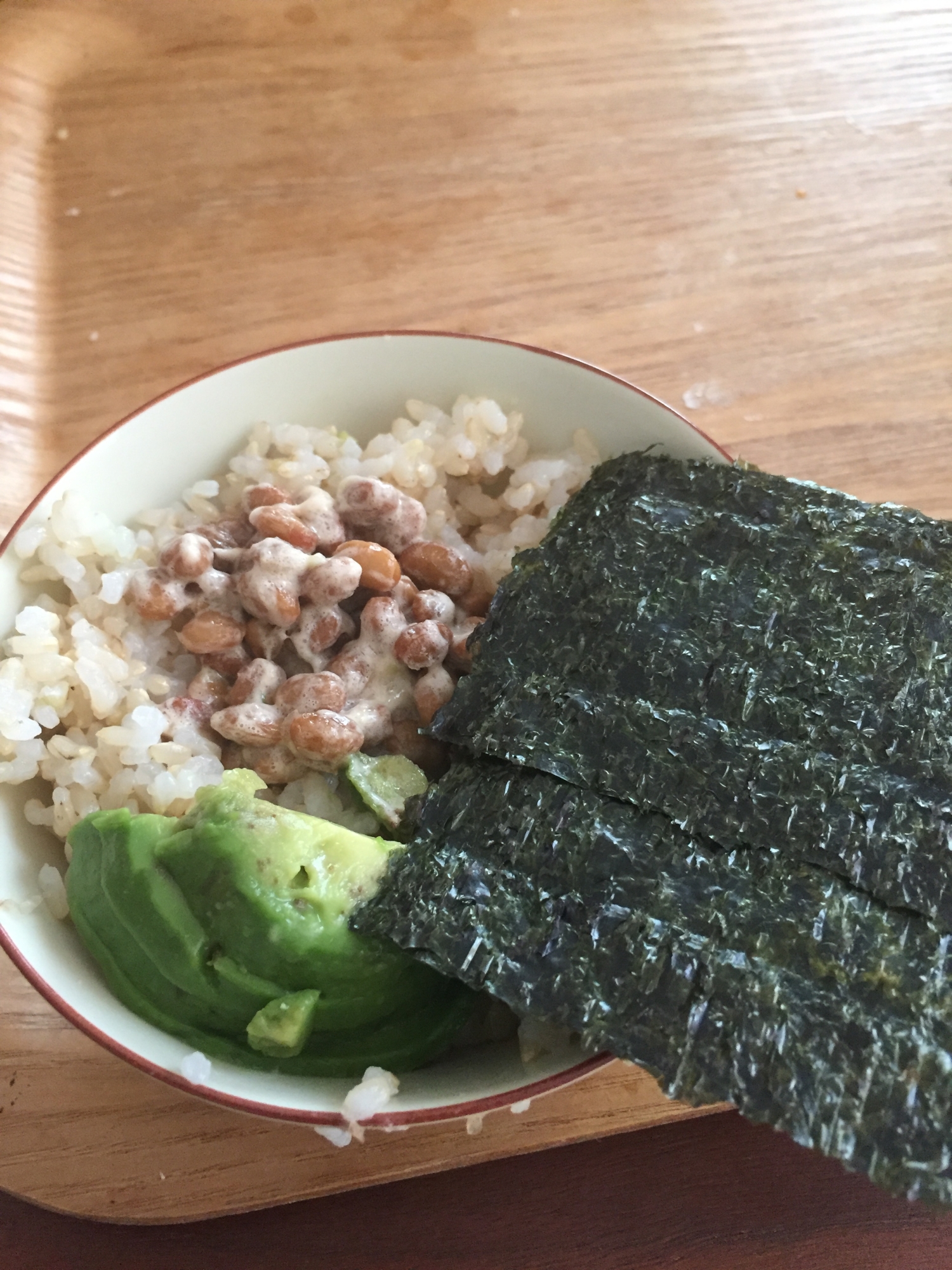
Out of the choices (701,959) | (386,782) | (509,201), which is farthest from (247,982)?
(509,201)

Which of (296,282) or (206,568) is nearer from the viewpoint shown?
(206,568)

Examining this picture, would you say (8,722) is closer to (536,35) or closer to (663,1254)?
(663,1254)

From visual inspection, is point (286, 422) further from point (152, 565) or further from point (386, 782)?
point (386, 782)

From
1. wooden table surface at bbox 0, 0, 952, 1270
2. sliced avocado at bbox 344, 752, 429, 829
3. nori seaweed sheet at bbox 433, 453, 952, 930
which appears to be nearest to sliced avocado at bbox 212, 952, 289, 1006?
sliced avocado at bbox 344, 752, 429, 829

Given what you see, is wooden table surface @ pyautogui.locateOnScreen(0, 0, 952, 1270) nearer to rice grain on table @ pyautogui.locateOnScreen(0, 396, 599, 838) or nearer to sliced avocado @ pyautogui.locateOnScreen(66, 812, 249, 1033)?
rice grain on table @ pyautogui.locateOnScreen(0, 396, 599, 838)

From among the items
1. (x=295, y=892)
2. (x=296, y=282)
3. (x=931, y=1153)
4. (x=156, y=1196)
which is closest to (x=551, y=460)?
(x=296, y=282)

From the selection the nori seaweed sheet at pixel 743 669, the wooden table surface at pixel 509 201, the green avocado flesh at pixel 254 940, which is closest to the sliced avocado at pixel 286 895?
the green avocado flesh at pixel 254 940
